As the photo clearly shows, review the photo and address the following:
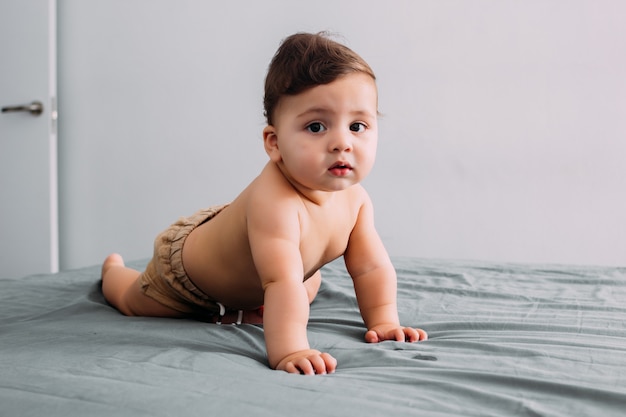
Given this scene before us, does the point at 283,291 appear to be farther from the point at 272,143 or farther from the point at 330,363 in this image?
the point at 272,143

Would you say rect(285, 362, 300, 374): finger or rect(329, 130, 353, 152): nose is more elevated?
rect(329, 130, 353, 152): nose

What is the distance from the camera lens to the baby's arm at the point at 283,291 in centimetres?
95

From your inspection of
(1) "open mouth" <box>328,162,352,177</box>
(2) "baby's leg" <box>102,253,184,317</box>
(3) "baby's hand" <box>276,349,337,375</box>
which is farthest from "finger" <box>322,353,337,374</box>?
(2) "baby's leg" <box>102,253,184,317</box>

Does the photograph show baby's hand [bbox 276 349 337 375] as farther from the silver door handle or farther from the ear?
the silver door handle

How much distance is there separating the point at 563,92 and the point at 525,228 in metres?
0.57

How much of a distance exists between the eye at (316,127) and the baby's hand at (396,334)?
341mm

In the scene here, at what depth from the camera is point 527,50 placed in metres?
2.78

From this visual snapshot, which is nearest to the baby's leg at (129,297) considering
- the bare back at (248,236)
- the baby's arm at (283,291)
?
the bare back at (248,236)

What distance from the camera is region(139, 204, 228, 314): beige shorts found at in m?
1.38

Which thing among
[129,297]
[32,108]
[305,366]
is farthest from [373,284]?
[32,108]

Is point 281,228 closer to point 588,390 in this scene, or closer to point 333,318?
point 333,318

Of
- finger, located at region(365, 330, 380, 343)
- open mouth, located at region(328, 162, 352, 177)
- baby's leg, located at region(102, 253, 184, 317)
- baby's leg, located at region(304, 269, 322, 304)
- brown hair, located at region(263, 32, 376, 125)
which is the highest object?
brown hair, located at region(263, 32, 376, 125)

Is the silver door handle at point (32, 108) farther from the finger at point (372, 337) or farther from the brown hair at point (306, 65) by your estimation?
the finger at point (372, 337)

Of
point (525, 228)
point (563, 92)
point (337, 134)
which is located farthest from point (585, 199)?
point (337, 134)
